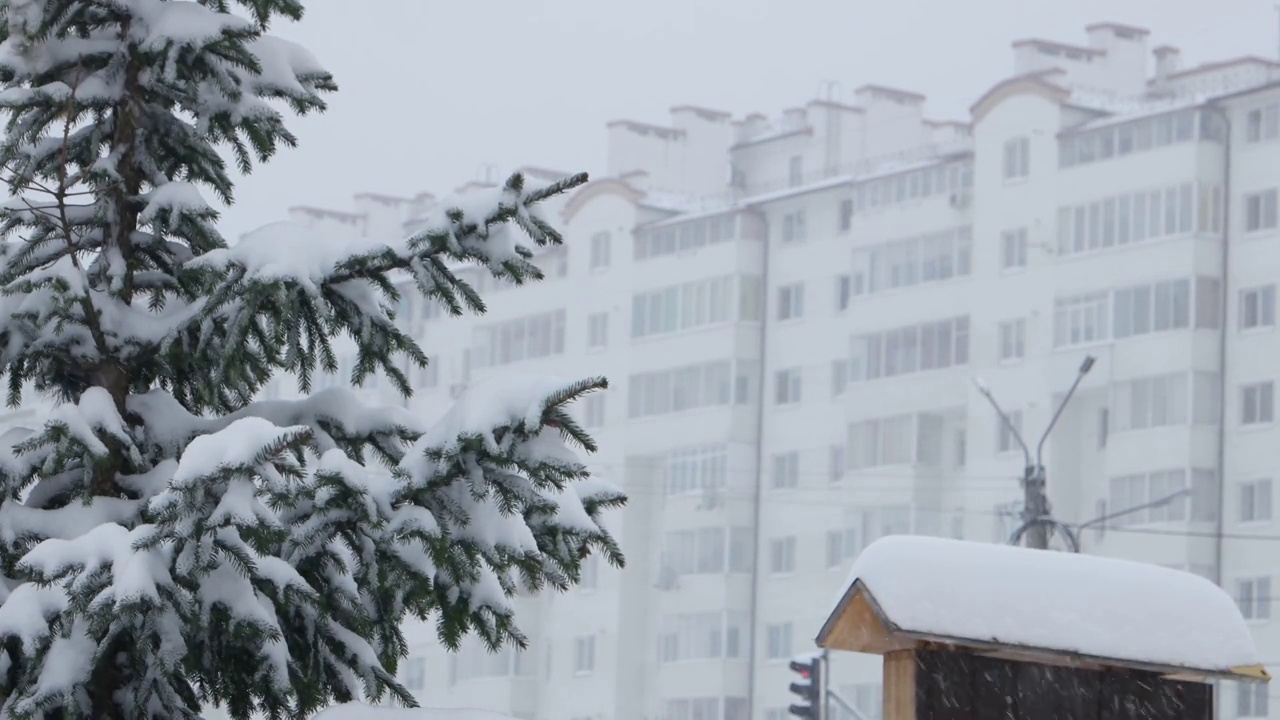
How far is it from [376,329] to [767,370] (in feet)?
243

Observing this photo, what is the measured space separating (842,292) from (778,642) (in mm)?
10824

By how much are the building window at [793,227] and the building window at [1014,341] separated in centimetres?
986

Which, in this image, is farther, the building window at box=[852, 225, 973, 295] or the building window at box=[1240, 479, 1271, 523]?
the building window at box=[852, 225, 973, 295]

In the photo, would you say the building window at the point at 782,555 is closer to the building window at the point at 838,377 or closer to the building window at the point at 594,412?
the building window at the point at 838,377

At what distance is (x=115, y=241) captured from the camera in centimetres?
725

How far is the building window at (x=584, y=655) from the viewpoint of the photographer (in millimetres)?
82375

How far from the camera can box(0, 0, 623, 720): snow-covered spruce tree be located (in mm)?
6082

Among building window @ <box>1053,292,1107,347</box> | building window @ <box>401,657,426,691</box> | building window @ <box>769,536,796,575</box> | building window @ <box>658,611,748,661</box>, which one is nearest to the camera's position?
building window @ <box>1053,292,1107,347</box>

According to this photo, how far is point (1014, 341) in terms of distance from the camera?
72.1 meters

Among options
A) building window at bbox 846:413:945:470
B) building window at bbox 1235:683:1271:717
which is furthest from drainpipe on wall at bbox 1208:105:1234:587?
building window at bbox 846:413:945:470

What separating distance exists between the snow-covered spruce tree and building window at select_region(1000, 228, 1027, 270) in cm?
6511

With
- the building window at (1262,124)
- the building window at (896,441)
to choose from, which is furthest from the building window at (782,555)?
the building window at (1262,124)

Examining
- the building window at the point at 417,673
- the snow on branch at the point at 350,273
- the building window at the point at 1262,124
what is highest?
the building window at the point at 1262,124

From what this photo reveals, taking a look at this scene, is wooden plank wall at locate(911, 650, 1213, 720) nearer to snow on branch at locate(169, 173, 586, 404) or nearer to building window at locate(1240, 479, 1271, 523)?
snow on branch at locate(169, 173, 586, 404)
